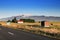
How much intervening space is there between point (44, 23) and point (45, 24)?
83cm

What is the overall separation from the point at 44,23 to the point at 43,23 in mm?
2574

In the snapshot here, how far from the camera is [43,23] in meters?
81.4

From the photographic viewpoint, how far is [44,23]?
7888 cm

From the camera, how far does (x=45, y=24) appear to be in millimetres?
78250

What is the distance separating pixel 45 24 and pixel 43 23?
3265 millimetres
